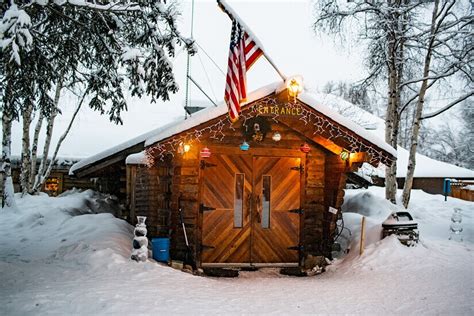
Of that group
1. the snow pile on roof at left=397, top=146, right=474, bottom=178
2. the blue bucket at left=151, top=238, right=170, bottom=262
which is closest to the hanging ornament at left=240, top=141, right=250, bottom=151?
the blue bucket at left=151, top=238, right=170, bottom=262

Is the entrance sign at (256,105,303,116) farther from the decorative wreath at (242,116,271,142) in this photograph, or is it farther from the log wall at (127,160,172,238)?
the log wall at (127,160,172,238)

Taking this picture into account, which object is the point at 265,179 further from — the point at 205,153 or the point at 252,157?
the point at 205,153

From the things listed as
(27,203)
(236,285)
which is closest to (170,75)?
(236,285)

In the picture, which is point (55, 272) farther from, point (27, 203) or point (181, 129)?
point (27, 203)

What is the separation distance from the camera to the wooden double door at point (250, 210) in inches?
357

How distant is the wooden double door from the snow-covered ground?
1.95 feet

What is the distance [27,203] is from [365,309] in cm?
1328

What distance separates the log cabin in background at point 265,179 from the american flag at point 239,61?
71.1 inches

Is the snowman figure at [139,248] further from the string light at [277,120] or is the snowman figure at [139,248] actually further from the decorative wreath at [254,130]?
the decorative wreath at [254,130]

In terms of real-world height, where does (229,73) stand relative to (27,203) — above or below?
above

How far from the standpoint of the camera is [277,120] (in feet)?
28.9

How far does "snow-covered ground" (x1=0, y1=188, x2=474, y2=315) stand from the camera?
5340mm

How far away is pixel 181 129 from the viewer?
826 cm

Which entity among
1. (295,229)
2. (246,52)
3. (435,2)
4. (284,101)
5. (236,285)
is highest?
(435,2)
